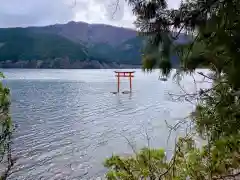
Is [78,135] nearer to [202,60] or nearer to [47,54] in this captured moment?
[202,60]

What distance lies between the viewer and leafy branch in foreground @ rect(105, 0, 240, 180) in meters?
2.08

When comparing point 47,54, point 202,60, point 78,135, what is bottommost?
point 78,135

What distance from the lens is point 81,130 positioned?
21891 mm

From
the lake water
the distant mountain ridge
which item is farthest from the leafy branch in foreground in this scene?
the distant mountain ridge

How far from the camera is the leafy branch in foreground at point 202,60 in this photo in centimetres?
208

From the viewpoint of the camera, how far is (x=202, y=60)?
2.97 m

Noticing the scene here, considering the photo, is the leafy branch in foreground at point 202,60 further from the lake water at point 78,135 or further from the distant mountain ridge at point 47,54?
the distant mountain ridge at point 47,54

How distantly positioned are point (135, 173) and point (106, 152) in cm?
1151

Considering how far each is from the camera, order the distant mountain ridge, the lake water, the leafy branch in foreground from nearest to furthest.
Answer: the leafy branch in foreground → the lake water → the distant mountain ridge

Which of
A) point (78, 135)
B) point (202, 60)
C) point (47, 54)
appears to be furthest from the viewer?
point (47, 54)

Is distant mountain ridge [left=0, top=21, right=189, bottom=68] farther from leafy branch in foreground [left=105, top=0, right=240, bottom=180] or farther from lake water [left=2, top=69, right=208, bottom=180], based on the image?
leafy branch in foreground [left=105, top=0, right=240, bottom=180]

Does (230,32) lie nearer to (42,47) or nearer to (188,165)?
(188,165)

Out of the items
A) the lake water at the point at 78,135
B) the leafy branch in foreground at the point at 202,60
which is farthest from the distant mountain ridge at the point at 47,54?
the leafy branch in foreground at the point at 202,60

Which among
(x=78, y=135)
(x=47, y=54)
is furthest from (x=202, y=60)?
(x=47, y=54)
